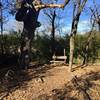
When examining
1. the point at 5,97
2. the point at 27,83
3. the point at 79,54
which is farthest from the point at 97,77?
the point at 79,54

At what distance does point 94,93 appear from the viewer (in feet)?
53.6

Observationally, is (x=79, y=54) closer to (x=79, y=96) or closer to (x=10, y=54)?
(x=10, y=54)

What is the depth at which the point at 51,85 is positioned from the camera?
16.3m

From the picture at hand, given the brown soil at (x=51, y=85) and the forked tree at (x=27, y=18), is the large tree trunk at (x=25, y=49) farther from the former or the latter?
the brown soil at (x=51, y=85)

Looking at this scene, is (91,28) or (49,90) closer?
(49,90)

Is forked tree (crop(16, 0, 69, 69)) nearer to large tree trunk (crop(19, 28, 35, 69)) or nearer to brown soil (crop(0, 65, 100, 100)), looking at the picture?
large tree trunk (crop(19, 28, 35, 69))

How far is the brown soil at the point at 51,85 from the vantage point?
14.9 metres

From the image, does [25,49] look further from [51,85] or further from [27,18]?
[51,85]

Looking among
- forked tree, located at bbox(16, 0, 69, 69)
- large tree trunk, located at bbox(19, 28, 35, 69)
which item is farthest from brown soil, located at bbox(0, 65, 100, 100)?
forked tree, located at bbox(16, 0, 69, 69)

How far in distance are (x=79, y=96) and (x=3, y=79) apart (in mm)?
3561

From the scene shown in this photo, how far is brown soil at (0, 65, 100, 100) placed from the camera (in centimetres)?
1488

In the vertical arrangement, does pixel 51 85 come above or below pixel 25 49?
below

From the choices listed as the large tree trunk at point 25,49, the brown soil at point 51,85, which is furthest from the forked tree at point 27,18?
the brown soil at point 51,85

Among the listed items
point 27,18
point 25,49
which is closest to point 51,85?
point 25,49
